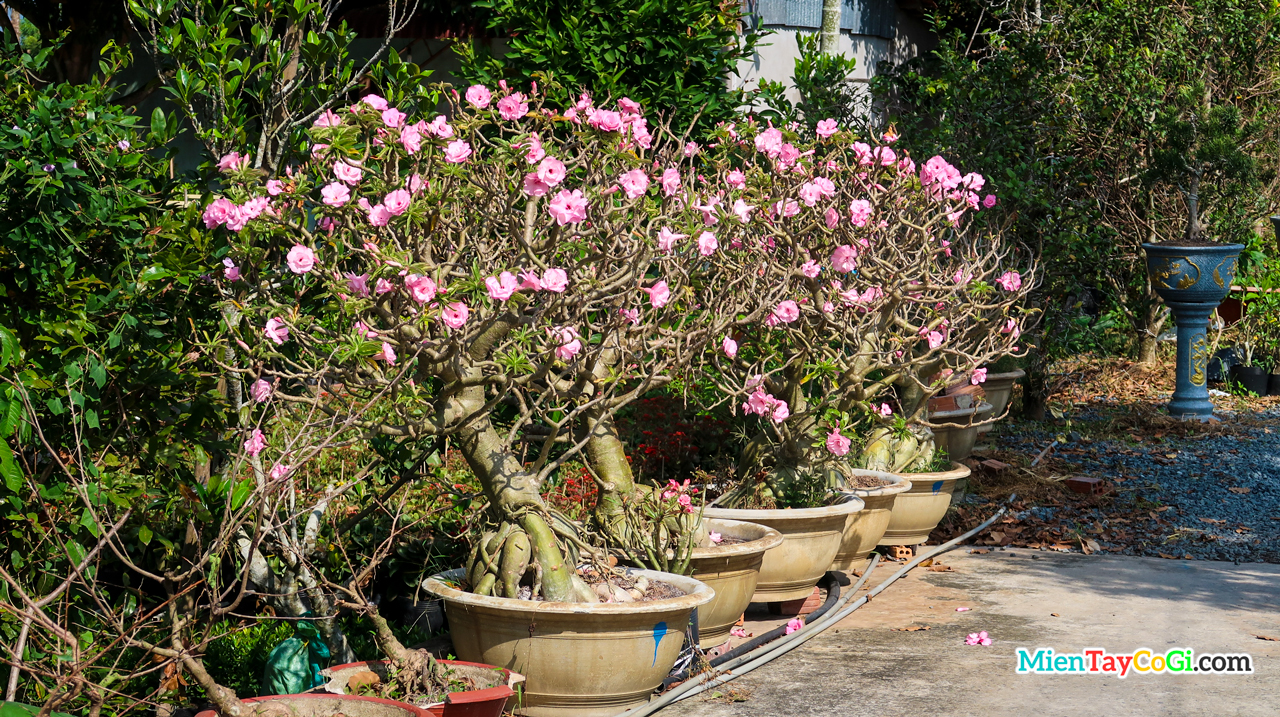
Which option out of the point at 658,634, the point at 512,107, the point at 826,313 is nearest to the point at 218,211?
the point at 512,107

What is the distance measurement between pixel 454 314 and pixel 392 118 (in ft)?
2.42

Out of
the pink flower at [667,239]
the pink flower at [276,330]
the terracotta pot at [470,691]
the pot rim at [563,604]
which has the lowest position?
the terracotta pot at [470,691]

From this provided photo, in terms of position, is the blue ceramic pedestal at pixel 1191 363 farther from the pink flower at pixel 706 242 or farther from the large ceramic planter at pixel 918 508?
the pink flower at pixel 706 242

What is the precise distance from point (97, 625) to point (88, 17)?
540 cm

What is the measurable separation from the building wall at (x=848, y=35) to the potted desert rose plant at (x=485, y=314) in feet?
16.6

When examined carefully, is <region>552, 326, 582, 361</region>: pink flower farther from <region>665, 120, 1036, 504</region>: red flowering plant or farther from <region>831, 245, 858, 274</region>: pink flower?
<region>831, 245, 858, 274</region>: pink flower

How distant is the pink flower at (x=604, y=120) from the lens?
4.16 metres

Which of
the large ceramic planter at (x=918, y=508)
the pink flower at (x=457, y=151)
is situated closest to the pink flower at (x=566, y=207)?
the pink flower at (x=457, y=151)

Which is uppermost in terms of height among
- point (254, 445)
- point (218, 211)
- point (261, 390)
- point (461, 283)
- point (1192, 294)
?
point (218, 211)

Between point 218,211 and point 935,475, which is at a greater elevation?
point 218,211

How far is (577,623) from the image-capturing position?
161 inches

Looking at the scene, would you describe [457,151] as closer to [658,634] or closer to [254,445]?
[254,445]

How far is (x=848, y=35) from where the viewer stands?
12.4 meters

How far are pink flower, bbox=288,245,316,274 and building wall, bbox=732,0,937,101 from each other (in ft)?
19.5
